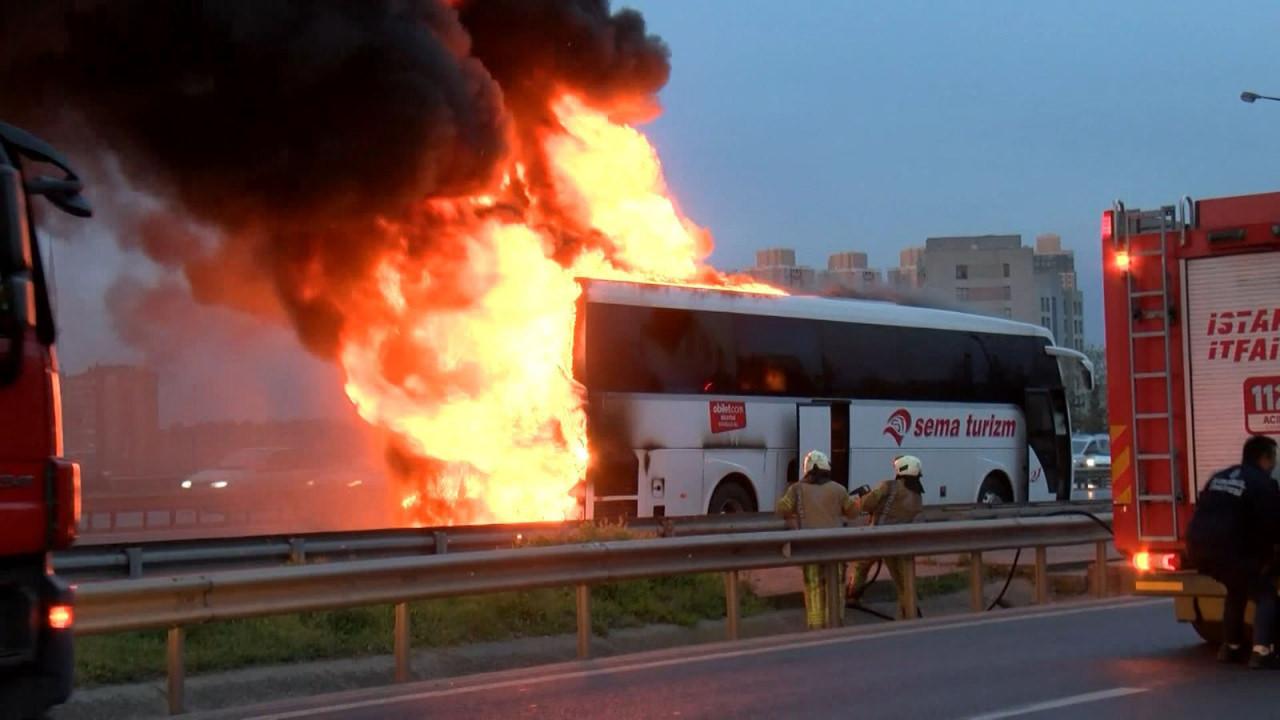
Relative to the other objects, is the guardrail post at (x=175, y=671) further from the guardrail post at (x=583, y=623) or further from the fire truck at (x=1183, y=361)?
the fire truck at (x=1183, y=361)

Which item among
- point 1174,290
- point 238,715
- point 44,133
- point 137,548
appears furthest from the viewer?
point 44,133

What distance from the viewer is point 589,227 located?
21.5m

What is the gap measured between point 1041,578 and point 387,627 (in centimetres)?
643

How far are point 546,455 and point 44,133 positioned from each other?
23.8 ft

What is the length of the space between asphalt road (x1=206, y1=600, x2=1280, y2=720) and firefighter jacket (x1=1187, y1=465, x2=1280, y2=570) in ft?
2.47

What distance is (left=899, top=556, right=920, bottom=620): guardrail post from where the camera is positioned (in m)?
13.4

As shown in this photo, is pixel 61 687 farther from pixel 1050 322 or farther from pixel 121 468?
pixel 1050 322

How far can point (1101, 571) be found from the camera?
1523cm

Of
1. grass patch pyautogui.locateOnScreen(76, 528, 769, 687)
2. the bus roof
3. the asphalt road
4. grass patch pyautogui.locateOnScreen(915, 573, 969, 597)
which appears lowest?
grass patch pyautogui.locateOnScreen(915, 573, 969, 597)

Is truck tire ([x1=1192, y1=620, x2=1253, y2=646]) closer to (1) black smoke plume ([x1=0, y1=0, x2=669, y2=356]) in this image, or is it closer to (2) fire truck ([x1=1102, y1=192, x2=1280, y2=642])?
(2) fire truck ([x1=1102, y1=192, x2=1280, y2=642])

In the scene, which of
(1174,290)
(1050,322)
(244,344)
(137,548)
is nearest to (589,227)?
(244,344)

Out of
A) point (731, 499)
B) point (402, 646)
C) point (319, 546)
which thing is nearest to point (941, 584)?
point (731, 499)

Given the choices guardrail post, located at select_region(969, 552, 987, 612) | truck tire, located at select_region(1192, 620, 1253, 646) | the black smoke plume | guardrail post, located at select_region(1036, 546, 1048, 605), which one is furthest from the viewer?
the black smoke plume

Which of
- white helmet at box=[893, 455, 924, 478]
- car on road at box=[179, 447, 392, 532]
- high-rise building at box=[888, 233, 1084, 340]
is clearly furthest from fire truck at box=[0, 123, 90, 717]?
high-rise building at box=[888, 233, 1084, 340]
